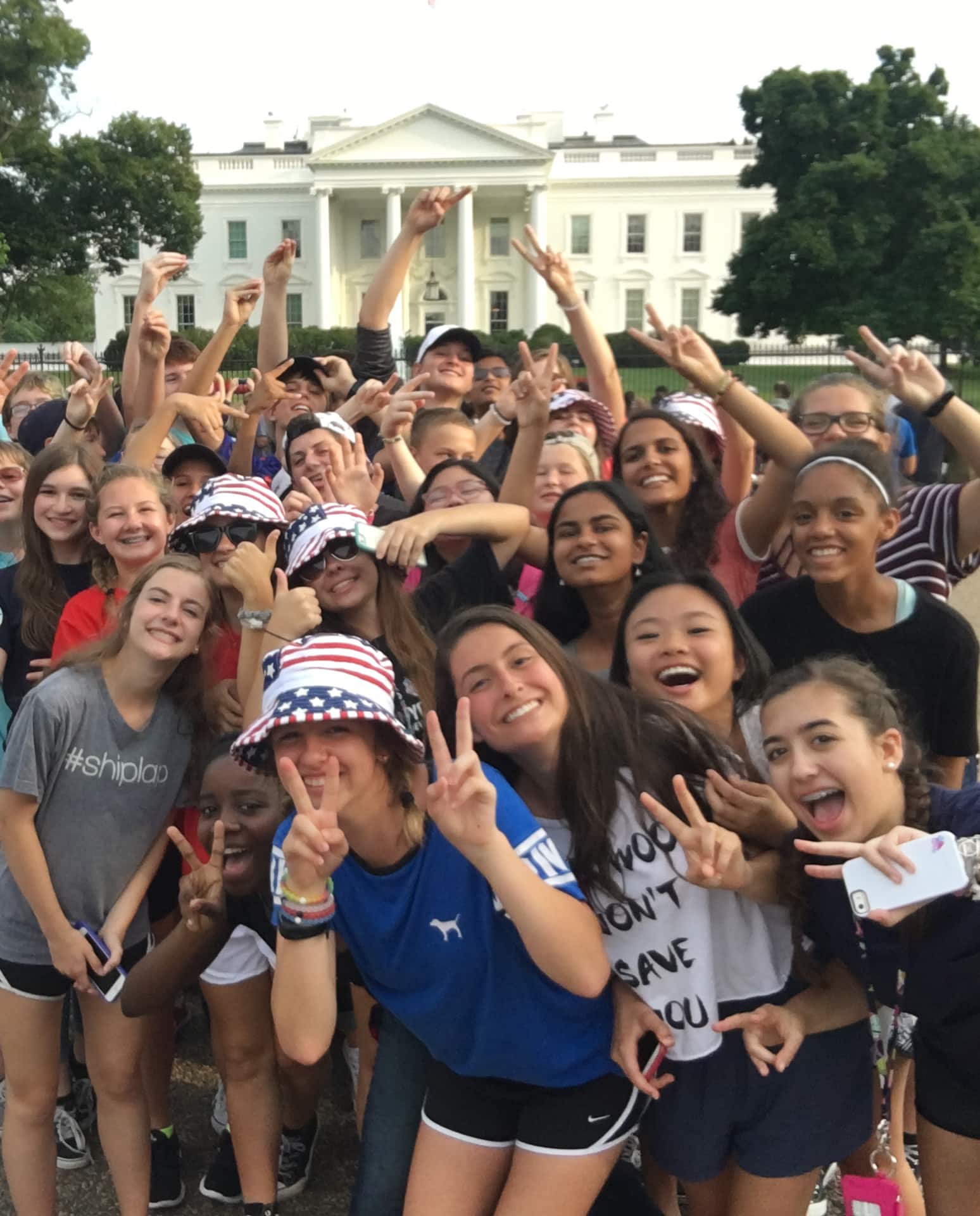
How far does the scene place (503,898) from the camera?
2203 millimetres

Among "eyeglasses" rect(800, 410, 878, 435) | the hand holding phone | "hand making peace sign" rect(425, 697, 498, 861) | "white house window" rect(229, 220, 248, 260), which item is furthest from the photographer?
"white house window" rect(229, 220, 248, 260)

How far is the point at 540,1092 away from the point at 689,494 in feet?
7.70

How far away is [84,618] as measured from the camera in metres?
3.61

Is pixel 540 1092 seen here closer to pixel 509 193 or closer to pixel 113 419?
pixel 113 419

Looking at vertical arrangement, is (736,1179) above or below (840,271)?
below

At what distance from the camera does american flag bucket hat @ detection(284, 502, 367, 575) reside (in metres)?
3.29

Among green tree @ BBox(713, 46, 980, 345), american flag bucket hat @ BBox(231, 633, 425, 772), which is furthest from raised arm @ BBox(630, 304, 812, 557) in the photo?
green tree @ BBox(713, 46, 980, 345)

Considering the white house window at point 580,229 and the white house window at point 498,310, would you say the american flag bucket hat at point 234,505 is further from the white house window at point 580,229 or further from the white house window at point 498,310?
the white house window at point 580,229

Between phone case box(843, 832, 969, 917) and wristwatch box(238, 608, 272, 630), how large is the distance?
1868mm

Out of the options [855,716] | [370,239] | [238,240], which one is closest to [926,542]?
[855,716]

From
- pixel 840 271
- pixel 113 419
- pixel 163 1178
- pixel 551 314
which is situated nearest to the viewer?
pixel 163 1178

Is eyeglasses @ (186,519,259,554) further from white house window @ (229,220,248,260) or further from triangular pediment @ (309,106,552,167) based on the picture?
white house window @ (229,220,248,260)

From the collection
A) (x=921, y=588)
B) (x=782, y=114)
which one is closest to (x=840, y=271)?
(x=782, y=114)

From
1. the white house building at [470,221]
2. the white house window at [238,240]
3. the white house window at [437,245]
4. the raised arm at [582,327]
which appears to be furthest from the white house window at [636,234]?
the raised arm at [582,327]
